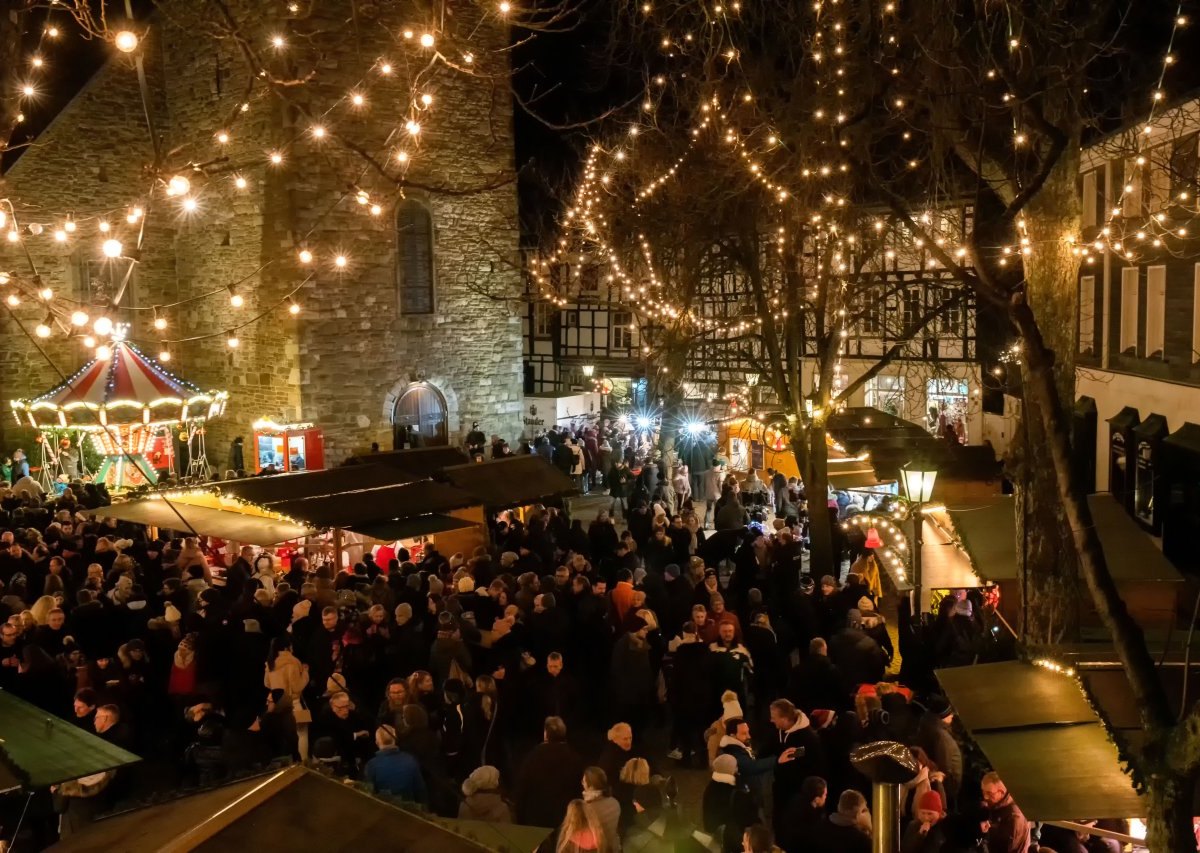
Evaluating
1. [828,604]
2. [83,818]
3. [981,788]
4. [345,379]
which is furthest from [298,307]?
[981,788]

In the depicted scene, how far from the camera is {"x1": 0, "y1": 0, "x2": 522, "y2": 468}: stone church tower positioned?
20953 millimetres

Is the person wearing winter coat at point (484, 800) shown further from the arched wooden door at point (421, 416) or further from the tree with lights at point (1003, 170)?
the arched wooden door at point (421, 416)

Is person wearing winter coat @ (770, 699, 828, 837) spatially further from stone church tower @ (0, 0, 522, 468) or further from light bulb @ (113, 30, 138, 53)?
stone church tower @ (0, 0, 522, 468)

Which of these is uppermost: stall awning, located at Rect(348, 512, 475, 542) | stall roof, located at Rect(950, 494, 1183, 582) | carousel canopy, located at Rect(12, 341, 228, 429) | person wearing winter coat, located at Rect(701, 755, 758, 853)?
carousel canopy, located at Rect(12, 341, 228, 429)

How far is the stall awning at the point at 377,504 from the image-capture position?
37.9 feet

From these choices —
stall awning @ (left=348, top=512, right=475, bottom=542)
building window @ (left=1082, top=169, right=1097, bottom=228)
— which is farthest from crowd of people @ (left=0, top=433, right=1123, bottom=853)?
building window @ (left=1082, top=169, right=1097, bottom=228)

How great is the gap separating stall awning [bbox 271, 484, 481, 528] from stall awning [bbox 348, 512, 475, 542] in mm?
70

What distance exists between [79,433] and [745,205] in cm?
1319

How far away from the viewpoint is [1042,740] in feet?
18.0

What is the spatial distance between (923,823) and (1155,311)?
1252 centimetres

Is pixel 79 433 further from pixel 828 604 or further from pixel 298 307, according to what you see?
pixel 828 604

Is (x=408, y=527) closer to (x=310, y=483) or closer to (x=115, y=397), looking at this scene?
(x=310, y=483)

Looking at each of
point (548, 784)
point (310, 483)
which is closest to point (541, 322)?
point (310, 483)

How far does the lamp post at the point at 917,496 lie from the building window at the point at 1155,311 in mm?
7764
